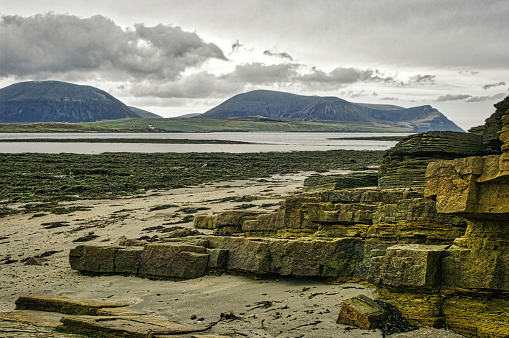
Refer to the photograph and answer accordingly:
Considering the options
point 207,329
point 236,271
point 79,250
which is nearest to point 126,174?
point 79,250

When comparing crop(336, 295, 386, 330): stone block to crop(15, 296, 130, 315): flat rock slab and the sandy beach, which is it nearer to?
the sandy beach

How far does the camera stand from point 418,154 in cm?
1673

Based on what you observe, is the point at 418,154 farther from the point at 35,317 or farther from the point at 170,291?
the point at 35,317

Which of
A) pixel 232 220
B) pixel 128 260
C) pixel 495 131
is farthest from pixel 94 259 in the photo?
pixel 495 131

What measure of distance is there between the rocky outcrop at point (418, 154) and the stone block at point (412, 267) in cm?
780

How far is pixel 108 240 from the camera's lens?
14906 mm

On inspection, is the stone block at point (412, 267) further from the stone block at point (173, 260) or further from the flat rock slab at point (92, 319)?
the stone block at point (173, 260)

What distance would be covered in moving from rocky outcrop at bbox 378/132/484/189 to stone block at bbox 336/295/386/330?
26.8 ft

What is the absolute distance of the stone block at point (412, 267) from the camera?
737 centimetres

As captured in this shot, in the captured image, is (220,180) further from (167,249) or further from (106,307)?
(106,307)

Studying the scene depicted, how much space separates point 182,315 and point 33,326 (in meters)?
2.51

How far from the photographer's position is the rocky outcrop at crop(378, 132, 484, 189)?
15.7 meters

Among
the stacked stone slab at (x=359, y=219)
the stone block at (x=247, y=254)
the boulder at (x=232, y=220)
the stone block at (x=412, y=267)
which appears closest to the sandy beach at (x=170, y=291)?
the stone block at (x=247, y=254)

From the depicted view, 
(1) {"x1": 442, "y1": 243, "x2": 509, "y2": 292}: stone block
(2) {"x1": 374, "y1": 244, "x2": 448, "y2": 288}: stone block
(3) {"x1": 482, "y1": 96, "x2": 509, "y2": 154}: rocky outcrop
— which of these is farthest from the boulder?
(3) {"x1": 482, "y1": 96, "x2": 509, "y2": 154}: rocky outcrop
